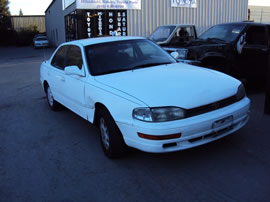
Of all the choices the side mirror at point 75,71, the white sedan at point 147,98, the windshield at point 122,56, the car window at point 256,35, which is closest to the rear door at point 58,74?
the white sedan at point 147,98

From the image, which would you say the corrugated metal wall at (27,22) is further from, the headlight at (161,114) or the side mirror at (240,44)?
the headlight at (161,114)

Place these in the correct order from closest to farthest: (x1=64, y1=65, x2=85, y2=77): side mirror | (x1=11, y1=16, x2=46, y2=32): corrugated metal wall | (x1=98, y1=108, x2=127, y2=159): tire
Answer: (x1=98, y1=108, x2=127, y2=159): tire → (x1=64, y1=65, x2=85, y2=77): side mirror → (x1=11, y1=16, x2=46, y2=32): corrugated metal wall

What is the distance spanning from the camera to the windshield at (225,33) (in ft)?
22.3

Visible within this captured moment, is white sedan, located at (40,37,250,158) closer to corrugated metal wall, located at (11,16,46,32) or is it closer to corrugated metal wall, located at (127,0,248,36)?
corrugated metal wall, located at (127,0,248,36)

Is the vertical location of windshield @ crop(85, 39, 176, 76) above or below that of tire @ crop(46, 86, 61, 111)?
above

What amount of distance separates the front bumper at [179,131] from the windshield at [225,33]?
148 inches

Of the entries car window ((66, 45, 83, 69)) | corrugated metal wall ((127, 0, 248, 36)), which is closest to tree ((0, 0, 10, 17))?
corrugated metal wall ((127, 0, 248, 36))

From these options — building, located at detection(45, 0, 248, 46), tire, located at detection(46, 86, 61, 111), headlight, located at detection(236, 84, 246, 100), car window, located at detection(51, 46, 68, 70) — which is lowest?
tire, located at detection(46, 86, 61, 111)

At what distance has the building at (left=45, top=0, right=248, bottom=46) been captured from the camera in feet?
66.4

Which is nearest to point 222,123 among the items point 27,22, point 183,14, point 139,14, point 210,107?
point 210,107

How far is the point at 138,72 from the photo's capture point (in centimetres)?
419

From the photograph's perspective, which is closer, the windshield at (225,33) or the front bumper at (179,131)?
the front bumper at (179,131)

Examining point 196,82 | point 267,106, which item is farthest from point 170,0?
point 196,82

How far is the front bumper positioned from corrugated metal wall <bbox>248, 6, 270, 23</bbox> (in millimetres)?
24903
